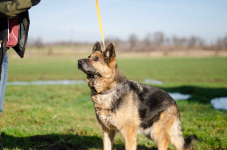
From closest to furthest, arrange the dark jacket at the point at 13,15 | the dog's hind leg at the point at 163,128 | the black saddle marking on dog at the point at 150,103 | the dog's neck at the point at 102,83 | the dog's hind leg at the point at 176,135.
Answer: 1. the dark jacket at the point at 13,15
2. the dog's neck at the point at 102,83
3. the black saddle marking on dog at the point at 150,103
4. the dog's hind leg at the point at 163,128
5. the dog's hind leg at the point at 176,135

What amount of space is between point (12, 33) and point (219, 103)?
1122 cm

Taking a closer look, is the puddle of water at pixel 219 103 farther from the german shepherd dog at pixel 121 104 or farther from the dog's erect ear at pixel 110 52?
the dog's erect ear at pixel 110 52

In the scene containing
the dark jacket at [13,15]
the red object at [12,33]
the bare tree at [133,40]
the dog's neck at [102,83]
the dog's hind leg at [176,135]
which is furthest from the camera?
the bare tree at [133,40]

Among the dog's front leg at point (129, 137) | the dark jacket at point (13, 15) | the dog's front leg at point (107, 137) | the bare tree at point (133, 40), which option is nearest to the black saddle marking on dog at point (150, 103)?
the dog's front leg at point (129, 137)

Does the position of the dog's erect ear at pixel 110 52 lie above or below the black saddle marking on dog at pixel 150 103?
above

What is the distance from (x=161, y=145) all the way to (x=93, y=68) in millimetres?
2411

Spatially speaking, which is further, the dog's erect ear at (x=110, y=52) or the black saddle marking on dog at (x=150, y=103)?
the black saddle marking on dog at (x=150, y=103)

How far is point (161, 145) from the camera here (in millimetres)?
4902

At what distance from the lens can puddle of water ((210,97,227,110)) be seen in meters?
11.0

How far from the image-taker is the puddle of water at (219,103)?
10961mm

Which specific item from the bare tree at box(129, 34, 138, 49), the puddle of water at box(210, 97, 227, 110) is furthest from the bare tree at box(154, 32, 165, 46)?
the puddle of water at box(210, 97, 227, 110)

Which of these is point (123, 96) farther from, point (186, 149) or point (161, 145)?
point (186, 149)

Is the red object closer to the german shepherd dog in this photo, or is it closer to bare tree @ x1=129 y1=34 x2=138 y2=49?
the german shepherd dog

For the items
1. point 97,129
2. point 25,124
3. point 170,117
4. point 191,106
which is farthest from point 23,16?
point 191,106
